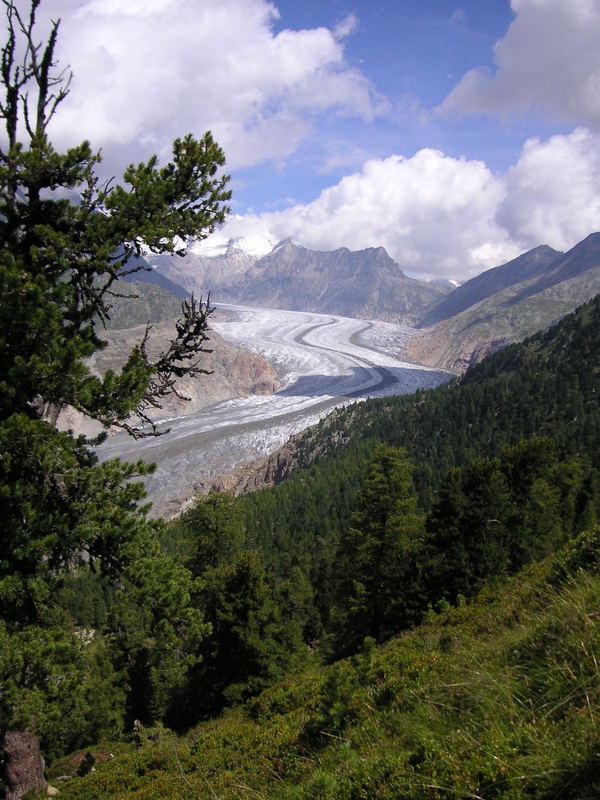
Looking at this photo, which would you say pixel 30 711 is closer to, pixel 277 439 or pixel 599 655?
pixel 599 655

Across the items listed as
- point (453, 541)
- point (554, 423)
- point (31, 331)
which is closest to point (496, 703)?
point (31, 331)

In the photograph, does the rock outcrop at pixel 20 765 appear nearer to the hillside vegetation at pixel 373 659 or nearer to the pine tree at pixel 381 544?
the hillside vegetation at pixel 373 659

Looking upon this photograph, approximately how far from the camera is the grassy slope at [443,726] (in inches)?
151

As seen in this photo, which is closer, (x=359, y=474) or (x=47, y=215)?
(x=47, y=215)

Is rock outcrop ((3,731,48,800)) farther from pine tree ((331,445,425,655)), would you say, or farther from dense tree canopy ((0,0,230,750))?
pine tree ((331,445,425,655))

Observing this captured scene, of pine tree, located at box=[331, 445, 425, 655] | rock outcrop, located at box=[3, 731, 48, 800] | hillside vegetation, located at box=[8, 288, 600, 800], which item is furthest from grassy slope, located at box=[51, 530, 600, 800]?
pine tree, located at box=[331, 445, 425, 655]

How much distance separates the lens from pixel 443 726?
540cm

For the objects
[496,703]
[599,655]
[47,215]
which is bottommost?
[496,703]

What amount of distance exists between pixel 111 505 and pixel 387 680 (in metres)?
5.53

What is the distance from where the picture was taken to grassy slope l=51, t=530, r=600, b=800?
3840mm

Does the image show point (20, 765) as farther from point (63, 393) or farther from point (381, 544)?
point (381, 544)

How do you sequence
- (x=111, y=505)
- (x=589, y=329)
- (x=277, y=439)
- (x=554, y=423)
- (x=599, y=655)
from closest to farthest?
(x=599, y=655) < (x=111, y=505) < (x=554, y=423) < (x=589, y=329) < (x=277, y=439)

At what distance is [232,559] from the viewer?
109ft

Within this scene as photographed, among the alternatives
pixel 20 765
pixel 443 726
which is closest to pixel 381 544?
pixel 20 765
